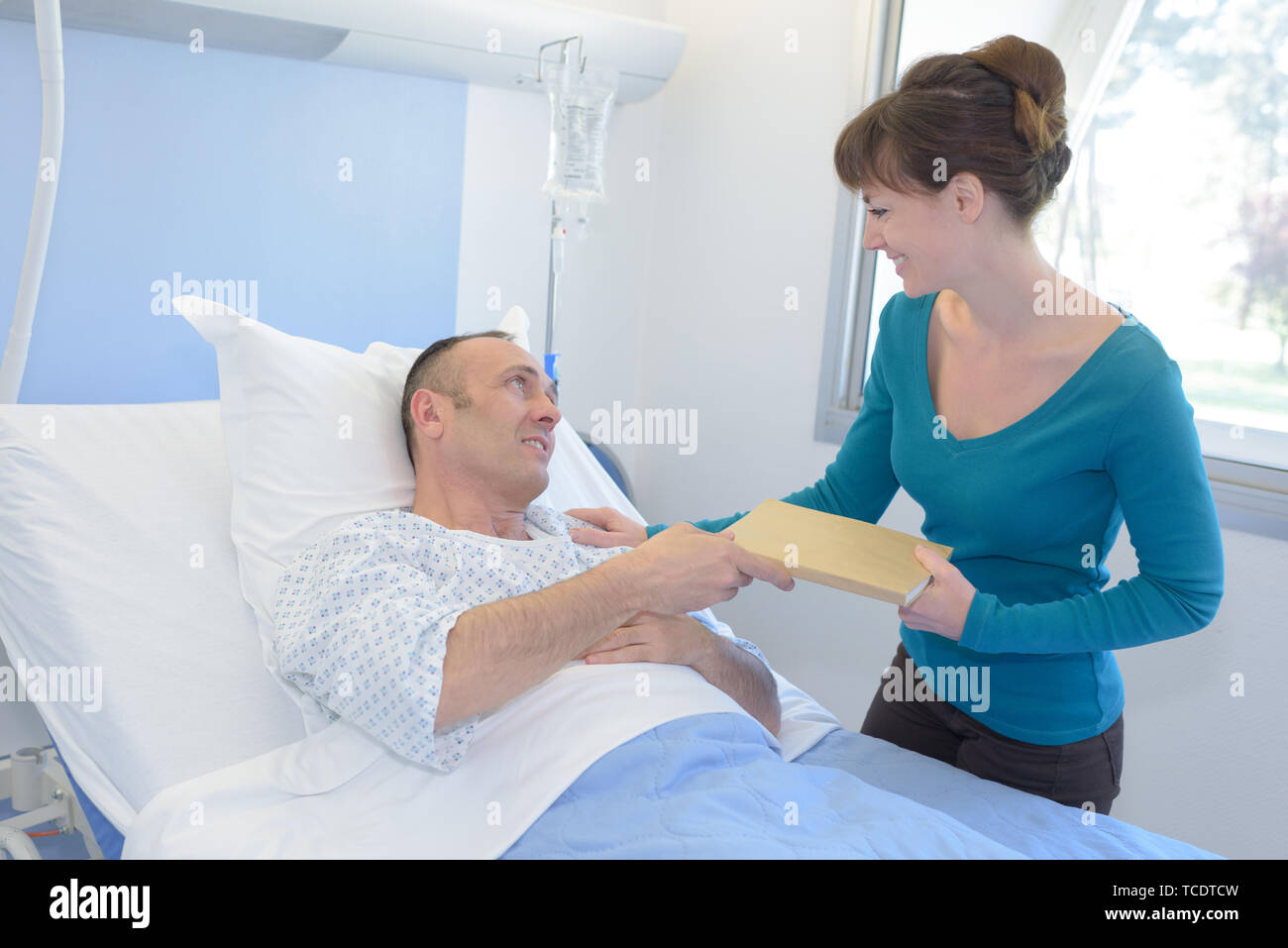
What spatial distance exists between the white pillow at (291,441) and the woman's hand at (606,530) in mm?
285

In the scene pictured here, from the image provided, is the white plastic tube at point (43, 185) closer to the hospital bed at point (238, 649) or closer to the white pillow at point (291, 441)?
the hospital bed at point (238, 649)

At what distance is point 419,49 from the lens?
7.47 ft

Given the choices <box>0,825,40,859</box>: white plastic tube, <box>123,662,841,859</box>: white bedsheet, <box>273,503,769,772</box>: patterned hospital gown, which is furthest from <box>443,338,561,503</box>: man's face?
<box>0,825,40,859</box>: white plastic tube

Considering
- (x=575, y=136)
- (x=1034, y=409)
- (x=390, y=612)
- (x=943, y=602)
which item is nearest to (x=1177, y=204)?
(x=1034, y=409)

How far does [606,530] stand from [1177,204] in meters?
1.46

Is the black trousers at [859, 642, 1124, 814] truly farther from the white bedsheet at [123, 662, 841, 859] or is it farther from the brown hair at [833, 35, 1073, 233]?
the brown hair at [833, 35, 1073, 233]

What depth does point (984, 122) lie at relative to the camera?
1309 millimetres

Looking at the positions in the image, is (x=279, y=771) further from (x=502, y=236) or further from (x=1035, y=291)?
(x=502, y=236)

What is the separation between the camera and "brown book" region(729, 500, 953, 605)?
129 centimetres

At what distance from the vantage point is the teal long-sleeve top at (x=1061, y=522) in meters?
1.28

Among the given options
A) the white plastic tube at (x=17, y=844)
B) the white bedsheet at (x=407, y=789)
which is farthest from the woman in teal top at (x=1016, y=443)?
the white plastic tube at (x=17, y=844)

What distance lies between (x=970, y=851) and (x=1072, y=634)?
31 centimetres

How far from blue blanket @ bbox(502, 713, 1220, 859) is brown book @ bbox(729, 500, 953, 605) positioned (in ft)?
0.75
